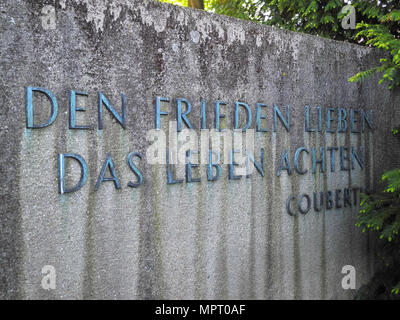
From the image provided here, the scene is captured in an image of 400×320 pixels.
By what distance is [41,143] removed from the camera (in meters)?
2.19

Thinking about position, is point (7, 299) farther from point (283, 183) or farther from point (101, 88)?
point (283, 183)

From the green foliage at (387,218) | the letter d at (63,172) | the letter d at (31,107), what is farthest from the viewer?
the green foliage at (387,218)

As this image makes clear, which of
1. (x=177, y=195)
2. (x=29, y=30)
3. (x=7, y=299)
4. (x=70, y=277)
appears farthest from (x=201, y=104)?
(x=7, y=299)

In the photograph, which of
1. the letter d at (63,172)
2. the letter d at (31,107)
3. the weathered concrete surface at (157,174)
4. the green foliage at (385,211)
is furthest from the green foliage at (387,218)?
the letter d at (31,107)

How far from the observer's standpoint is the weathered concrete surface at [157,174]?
216 centimetres

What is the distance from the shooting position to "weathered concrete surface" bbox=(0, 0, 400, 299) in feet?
7.07

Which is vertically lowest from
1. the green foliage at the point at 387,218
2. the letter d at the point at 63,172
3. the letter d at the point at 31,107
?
the green foliage at the point at 387,218

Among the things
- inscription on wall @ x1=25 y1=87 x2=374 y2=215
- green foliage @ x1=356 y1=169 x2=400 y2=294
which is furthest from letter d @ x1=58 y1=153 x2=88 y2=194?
green foliage @ x1=356 y1=169 x2=400 y2=294

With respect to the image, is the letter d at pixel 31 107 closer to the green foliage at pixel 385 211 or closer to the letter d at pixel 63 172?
the letter d at pixel 63 172

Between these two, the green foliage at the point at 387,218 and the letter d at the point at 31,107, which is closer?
the letter d at the point at 31,107

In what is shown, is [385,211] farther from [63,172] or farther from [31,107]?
[31,107]

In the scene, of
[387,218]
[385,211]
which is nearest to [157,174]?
[385,211]

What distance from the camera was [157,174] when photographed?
8.56ft

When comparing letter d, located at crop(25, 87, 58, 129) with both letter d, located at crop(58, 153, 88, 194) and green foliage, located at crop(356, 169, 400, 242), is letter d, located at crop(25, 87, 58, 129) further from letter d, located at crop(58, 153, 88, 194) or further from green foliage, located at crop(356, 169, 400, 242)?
green foliage, located at crop(356, 169, 400, 242)
